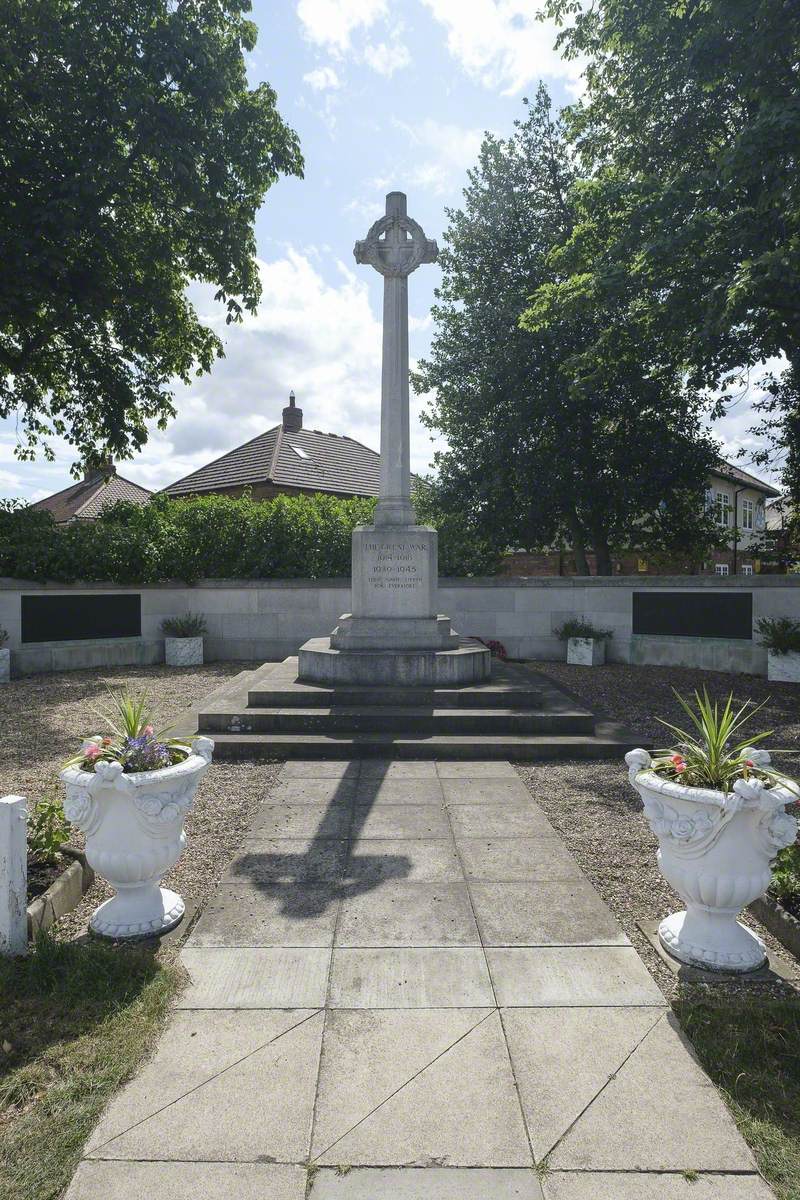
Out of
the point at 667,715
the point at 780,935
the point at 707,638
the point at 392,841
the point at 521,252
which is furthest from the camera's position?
the point at 521,252

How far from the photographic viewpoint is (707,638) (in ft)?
43.6

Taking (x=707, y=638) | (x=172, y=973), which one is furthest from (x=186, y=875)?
(x=707, y=638)

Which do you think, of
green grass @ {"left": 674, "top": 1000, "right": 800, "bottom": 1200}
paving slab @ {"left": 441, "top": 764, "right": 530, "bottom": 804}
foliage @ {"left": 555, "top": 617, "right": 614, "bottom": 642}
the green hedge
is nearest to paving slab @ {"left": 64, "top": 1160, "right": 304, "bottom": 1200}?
green grass @ {"left": 674, "top": 1000, "right": 800, "bottom": 1200}

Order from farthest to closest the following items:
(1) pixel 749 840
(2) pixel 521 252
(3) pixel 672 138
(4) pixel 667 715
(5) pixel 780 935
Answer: (2) pixel 521 252 < (3) pixel 672 138 < (4) pixel 667 715 < (5) pixel 780 935 < (1) pixel 749 840

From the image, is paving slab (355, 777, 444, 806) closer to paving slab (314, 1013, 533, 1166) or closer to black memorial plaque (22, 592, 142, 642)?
paving slab (314, 1013, 533, 1166)

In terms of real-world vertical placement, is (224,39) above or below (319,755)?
above

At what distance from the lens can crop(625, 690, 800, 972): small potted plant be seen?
3.14 meters

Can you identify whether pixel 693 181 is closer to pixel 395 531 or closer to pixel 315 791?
pixel 395 531

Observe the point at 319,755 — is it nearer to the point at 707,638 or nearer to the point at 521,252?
the point at 707,638

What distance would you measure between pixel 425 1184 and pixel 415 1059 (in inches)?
22.5

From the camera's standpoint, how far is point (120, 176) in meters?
12.0

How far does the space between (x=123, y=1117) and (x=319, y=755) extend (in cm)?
488

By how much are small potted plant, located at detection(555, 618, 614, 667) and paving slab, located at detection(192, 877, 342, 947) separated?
10.4m

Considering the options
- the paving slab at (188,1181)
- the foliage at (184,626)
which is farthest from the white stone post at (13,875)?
the foliage at (184,626)
